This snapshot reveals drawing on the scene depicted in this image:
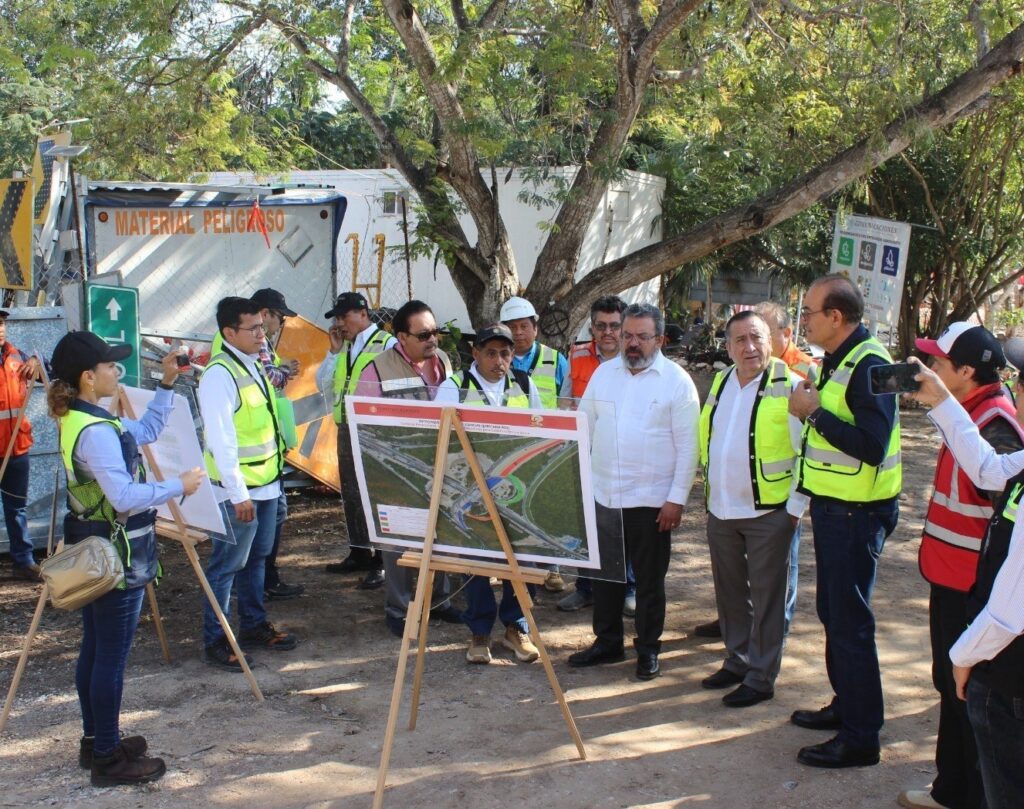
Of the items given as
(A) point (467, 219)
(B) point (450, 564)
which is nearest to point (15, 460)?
(B) point (450, 564)

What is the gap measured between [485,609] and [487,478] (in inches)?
66.5

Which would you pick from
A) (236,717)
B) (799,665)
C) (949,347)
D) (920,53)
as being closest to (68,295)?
(236,717)

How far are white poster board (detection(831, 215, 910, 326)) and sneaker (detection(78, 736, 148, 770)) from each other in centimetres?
836

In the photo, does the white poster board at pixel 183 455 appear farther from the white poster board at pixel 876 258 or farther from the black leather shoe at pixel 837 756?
the white poster board at pixel 876 258

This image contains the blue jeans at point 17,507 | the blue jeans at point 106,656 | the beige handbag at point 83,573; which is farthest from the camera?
the blue jeans at point 17,507

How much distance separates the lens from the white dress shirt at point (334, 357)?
718 centimetres

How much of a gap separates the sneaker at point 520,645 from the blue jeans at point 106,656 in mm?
2242

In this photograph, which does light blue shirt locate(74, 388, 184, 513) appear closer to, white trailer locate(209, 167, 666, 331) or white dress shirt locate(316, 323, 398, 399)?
white dress shirt locate(316, 323, 398, 399)

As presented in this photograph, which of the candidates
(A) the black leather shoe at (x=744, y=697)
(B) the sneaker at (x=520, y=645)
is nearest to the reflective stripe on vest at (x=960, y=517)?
(A) the black leather shoe at (x=744, y=697)

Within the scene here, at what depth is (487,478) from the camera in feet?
14.3

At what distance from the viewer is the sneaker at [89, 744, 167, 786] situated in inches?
174

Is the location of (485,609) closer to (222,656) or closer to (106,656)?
(222,656)

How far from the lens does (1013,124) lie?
44.4 ft

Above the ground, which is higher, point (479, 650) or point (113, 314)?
point (113, 314)
